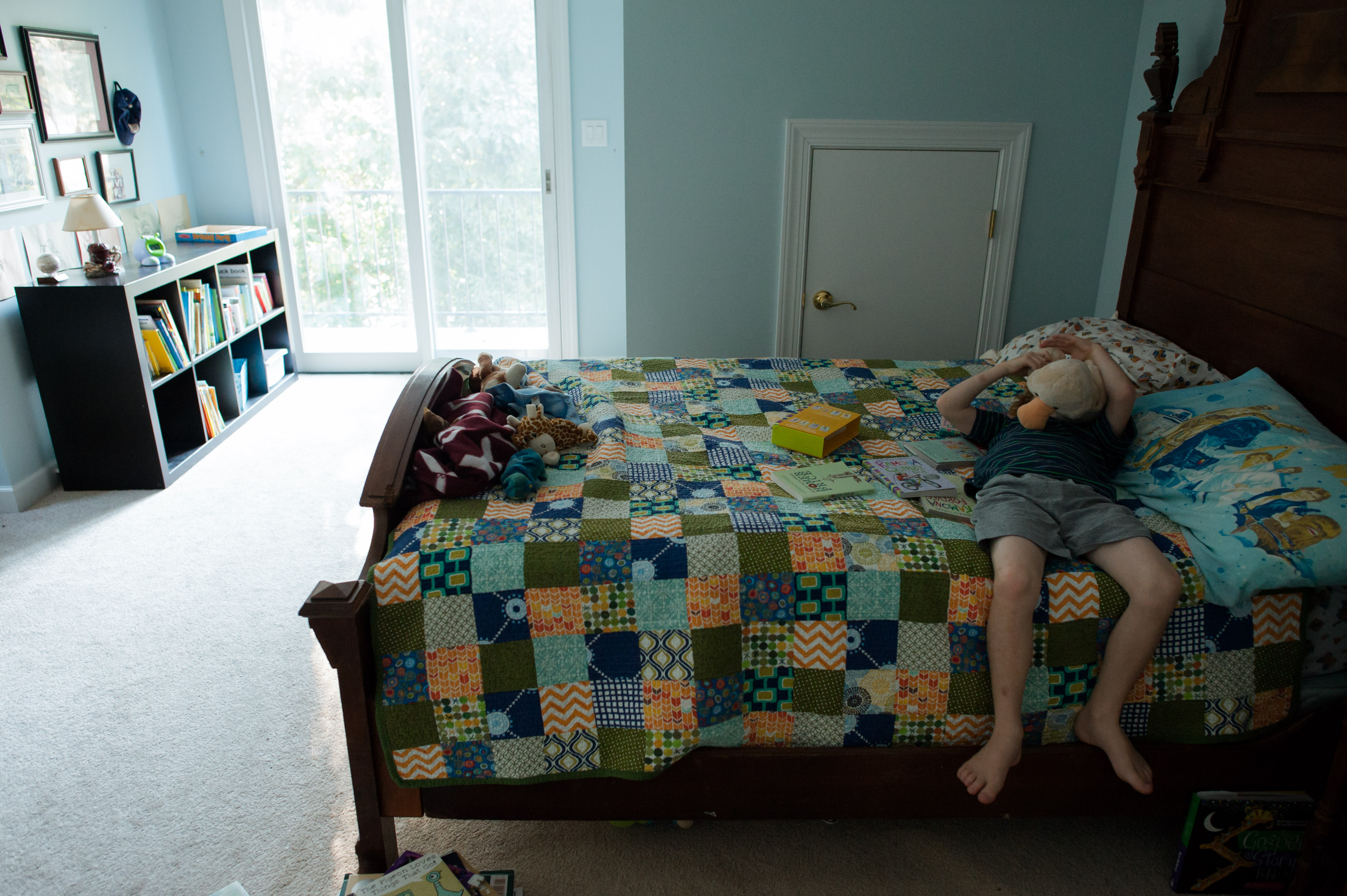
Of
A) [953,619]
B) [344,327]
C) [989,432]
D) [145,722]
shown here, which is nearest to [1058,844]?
[953,619]

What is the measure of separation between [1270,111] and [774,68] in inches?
63.0

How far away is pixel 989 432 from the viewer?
2.19m

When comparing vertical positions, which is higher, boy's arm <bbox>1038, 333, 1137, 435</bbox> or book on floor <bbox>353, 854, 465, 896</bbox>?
boy's arm <bbox>1038, 333, 1137, 435</bbox>

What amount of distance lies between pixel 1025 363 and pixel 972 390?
0.46 ft

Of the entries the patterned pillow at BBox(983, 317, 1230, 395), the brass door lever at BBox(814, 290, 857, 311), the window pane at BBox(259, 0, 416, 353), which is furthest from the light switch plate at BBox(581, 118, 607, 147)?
the patterned pillow at BBox(983, 317, 1230, 395)

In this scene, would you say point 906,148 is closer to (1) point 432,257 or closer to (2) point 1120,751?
(2) point 1120,751

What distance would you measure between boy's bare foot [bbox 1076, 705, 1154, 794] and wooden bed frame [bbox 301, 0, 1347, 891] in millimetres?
53

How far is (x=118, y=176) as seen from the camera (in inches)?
146

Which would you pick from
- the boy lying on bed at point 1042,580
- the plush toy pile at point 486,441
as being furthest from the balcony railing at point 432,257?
the boy lying on bed at point 1042,580

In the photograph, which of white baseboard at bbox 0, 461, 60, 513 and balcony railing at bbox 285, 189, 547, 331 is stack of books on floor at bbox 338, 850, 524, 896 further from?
balcony railing at bbox 285, 189, 547, 331

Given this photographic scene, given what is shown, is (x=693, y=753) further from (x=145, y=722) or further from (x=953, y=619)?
(x=145, y=722)

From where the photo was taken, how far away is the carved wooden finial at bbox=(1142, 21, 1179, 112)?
261 centimetres

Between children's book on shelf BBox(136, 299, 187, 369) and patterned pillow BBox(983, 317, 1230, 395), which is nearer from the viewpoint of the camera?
patterned pillow BBox(983, 317, 1230, 395)

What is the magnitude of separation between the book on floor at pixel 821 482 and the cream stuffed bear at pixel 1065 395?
419 millimetres
